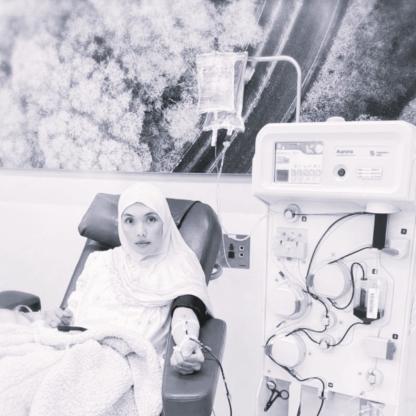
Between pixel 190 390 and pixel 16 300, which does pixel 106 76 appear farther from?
pixel 190 390

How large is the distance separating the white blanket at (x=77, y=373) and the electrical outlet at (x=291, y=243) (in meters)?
0.45

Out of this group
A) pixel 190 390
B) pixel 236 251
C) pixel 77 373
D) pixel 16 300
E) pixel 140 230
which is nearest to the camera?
pixel 190 390

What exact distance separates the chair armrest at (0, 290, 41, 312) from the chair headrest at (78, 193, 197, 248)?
0.29 m

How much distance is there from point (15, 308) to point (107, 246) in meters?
0.38

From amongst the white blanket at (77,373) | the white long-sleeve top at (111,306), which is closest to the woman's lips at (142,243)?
the white long-sleeve top at (111,306)

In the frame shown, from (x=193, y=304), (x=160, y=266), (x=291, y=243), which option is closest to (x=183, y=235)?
(x=160, y=266)

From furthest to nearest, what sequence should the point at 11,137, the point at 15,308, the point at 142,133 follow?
the point at 11,137 < the point at 142,133 < the point at 15,308

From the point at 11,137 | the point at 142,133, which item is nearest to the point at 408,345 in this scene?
the point at 142,133

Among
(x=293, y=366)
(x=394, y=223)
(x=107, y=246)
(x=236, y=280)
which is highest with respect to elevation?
(x=394, y=223)

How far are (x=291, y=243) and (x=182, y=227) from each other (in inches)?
17.0

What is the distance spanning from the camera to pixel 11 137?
1983 mm

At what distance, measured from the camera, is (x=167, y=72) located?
1655 mm

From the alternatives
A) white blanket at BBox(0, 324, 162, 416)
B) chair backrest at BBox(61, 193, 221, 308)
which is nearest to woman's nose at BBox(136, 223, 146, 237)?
chair backrest at BBox(61, 193, 221, 308)

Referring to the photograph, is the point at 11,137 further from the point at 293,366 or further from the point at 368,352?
the point at 368,352
